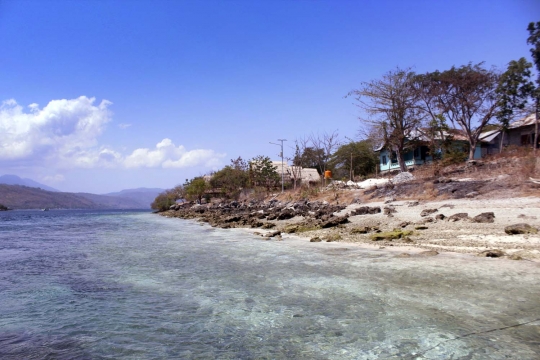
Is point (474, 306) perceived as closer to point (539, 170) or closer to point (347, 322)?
point (347, 322)

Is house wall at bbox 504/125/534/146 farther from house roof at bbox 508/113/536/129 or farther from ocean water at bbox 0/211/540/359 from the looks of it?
ocean water at bbox 0/211/540/359

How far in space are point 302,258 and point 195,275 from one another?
3.14 m

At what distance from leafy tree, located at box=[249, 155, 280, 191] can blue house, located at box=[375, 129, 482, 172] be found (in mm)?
14912

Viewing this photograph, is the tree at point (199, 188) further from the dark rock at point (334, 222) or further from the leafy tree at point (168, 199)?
the dark rock at point (334, 222)

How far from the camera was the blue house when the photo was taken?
3559cm

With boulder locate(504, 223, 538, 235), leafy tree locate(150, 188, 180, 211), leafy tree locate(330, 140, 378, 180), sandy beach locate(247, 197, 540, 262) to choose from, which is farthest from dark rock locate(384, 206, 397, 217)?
leafy tree locate(150, 188, 180, 211)

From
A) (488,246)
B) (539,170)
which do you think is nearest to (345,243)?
(488,246)

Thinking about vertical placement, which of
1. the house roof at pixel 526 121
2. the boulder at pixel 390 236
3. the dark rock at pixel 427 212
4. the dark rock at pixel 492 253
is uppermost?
the house roof at pixel 526 121

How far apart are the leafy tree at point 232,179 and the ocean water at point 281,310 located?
45.4 m

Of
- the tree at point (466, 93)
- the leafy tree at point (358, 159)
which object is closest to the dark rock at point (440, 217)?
the tree at point (466, 93)

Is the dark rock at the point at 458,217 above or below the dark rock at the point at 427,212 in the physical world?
below

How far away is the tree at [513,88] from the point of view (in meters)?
28.7

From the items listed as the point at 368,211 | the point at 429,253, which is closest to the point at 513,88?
the point at 368,211

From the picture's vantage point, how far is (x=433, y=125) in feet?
108
